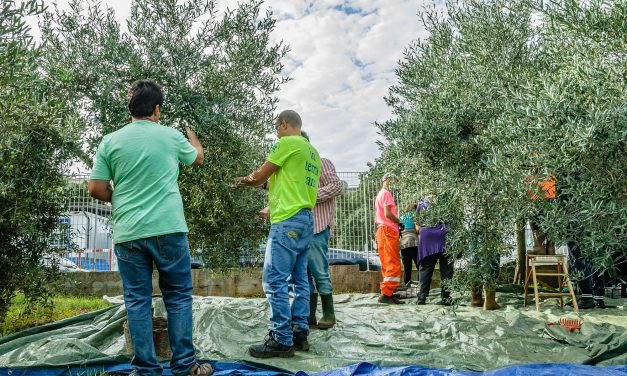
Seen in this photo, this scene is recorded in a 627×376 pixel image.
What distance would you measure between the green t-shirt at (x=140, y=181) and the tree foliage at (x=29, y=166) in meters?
0.79

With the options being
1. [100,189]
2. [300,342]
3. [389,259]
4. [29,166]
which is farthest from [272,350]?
[389,259]

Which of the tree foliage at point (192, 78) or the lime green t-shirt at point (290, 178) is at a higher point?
the tree foliage at point (192, 78)

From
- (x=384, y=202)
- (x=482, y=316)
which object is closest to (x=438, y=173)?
(x=384, y=202)

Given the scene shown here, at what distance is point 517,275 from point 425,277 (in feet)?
8.71

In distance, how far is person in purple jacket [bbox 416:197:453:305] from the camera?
8.77 m

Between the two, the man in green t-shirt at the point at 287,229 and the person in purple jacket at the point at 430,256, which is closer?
the man in green t-shirt at the point at 287,229

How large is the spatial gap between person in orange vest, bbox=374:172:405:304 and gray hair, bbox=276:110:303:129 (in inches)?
178

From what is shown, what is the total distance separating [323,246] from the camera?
19.2 ft

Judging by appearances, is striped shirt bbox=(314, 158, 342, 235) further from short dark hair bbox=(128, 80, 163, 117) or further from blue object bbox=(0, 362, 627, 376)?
short dark hair bbox=(128, 80, 163, 117)

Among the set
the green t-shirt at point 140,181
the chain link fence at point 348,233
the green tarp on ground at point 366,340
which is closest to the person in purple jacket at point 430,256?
the green tarp on ground at point 366,340

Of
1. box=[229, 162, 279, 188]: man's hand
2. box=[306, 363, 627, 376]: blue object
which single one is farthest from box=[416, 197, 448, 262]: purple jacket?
box=[306, 363, 627, 376]: blue object

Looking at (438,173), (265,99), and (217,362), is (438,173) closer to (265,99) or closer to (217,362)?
(265,99)

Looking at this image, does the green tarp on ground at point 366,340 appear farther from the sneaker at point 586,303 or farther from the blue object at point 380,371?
the sneaker at point 586,303

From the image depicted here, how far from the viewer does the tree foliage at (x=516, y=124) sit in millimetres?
4766
